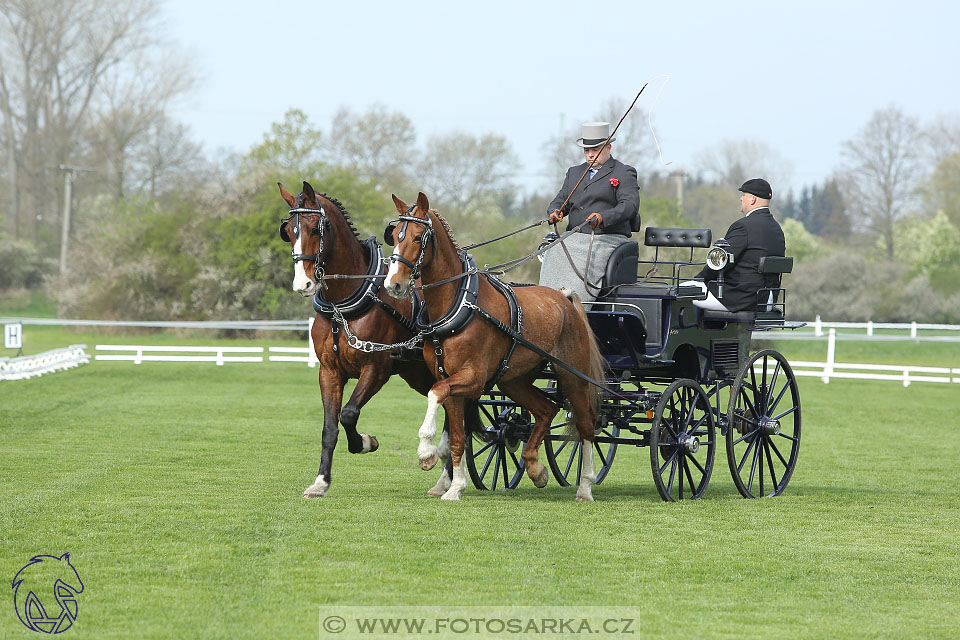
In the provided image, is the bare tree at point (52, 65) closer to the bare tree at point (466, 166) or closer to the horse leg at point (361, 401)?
the bare tree at point (466, 166)

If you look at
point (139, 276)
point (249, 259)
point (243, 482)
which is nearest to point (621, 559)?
point (243, 482)

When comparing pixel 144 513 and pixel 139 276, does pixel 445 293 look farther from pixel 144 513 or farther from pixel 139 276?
pixel 139 276

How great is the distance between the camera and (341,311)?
8.11 metres

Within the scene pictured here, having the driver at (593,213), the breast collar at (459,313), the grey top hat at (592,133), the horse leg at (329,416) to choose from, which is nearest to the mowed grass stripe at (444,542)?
the horse leg at (329,416)

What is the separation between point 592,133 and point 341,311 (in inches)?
101

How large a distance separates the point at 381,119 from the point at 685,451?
49092 mm

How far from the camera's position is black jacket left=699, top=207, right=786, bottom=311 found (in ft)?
30.1

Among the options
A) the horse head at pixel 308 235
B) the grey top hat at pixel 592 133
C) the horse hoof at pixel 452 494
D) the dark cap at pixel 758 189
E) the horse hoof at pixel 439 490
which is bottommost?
the horse hoof at pixel 439 490

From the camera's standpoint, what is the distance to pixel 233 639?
468 cm

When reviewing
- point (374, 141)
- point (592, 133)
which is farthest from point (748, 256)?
point (374, 141)

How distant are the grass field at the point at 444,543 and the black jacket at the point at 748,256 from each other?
160 centimetres

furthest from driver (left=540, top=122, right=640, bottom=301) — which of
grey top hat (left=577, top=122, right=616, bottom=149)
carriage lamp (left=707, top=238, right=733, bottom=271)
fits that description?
carriage lamp (left=707, top=238, right=733, bottom=271)

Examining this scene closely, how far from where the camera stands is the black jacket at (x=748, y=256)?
9.19 metres

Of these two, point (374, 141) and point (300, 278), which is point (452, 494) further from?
point (374, 141)
